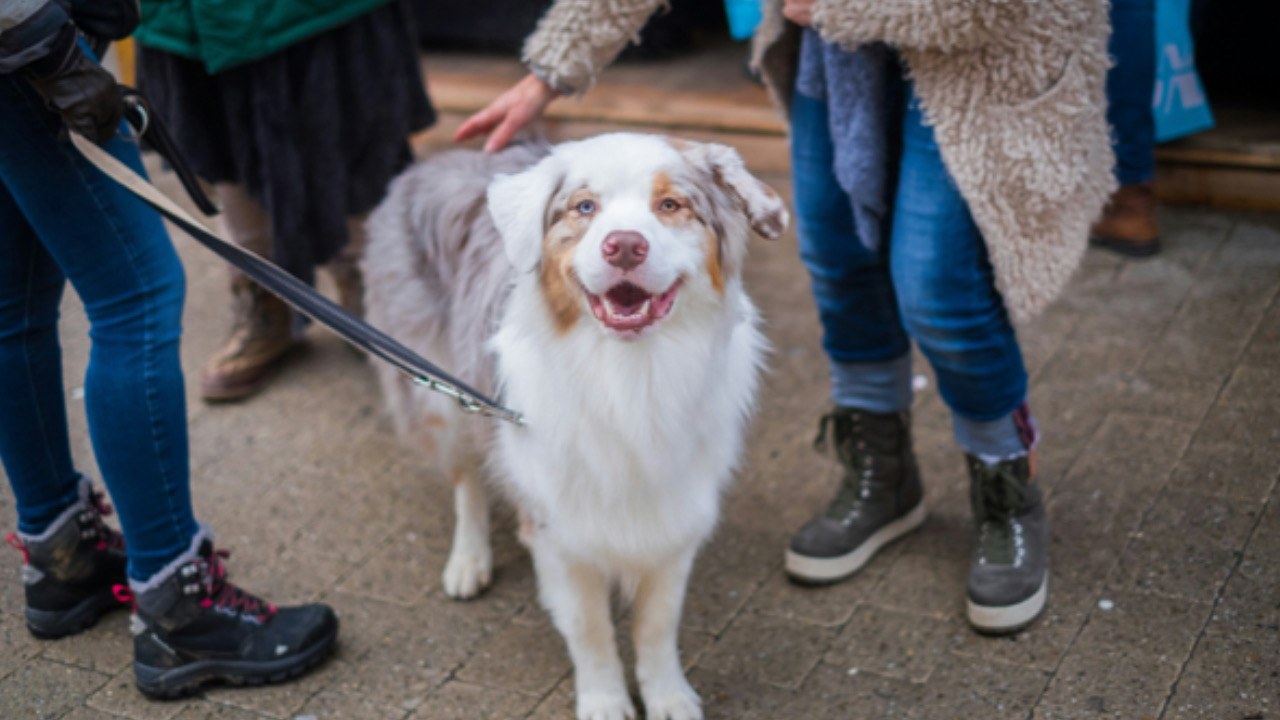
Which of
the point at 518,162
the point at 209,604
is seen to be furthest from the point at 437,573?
the point at 518,162

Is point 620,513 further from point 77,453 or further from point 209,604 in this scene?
point 77,453

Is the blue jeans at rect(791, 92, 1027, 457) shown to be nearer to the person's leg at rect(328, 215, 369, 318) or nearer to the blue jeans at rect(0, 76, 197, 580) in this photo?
the blue jeans at rect(0, 76, 197, 580)

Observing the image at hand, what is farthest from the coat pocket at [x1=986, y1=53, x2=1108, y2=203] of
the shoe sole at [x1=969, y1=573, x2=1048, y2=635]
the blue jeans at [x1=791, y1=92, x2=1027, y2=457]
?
the shoe sole at [x1=969, y1=573, x2=1048, y2=635]

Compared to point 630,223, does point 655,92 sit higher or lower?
lower

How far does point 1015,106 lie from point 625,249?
81cm

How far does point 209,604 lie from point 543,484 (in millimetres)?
745

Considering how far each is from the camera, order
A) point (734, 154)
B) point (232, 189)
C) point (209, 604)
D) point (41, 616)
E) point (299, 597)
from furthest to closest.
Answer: point (232, 189)
point (299, 597)
point (41, 616)
point (209, 604)
point (734, 154)

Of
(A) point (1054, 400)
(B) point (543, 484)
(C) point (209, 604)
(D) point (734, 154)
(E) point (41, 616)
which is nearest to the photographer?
(D) point (734, 154)

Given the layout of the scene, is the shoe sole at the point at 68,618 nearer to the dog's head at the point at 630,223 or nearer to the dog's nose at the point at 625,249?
the dog's head at the point at 630,223

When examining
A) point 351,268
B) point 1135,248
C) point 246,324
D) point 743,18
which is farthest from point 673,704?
point 1135,248

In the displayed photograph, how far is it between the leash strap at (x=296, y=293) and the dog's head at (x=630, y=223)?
24 centimetres

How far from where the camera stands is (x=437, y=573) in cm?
272

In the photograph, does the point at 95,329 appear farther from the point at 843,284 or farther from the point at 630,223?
the point at 843,284

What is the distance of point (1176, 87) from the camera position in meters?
3.88
